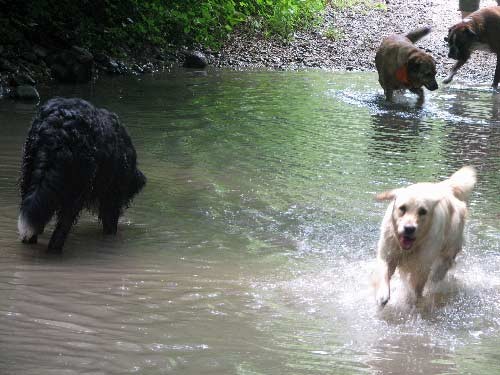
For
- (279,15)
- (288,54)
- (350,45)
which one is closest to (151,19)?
(288,54)

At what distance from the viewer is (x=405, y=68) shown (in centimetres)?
1354

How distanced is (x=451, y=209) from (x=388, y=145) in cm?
523

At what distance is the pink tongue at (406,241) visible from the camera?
515 centimetres

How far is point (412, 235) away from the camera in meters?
5.13

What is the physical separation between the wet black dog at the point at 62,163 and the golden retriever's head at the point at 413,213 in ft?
8.34

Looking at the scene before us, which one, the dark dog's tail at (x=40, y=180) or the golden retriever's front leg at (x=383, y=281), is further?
the dark dog's tail at (x=40, y=180)

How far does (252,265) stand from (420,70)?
8221 mm

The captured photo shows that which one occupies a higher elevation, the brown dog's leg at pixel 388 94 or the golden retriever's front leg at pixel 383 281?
the golden retriever's front leg at pixel 383 281

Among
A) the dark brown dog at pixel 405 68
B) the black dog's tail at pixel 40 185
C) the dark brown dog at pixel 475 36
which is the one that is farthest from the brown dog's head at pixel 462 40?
the black dog's tail at pixel 40 185

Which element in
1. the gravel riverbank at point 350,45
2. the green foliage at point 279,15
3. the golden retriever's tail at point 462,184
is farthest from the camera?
the green foliage at point 279,15

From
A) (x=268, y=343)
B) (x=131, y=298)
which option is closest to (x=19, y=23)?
(x=131, y=298)

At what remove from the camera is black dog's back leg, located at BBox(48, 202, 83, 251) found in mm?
6301

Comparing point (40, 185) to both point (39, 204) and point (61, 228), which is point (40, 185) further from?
point (61, 228)

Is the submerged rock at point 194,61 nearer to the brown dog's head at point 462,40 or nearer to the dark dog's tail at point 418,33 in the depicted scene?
the dark dog's tail at point 418,33
